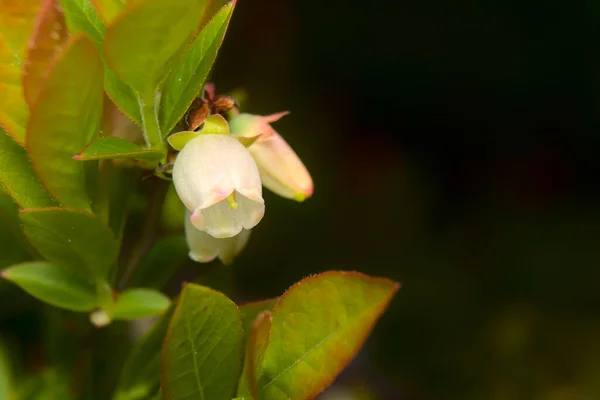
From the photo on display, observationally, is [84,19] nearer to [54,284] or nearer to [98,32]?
[98,32]

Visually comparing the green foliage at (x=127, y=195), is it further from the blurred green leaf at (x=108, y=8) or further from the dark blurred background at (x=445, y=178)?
the dark blurred background at (x=445, y=178)

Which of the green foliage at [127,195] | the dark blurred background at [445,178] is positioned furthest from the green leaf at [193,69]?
the dark blurred background at [445,178]

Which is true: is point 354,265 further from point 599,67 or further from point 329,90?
point 599,67

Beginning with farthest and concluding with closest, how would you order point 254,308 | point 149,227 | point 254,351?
point 149,227, point 254,308, point 254,351

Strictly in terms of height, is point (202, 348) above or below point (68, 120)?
below

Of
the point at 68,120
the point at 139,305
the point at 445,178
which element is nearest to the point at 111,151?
the point at 68,120

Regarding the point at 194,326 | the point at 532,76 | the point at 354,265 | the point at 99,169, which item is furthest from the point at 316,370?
the point at 532,76

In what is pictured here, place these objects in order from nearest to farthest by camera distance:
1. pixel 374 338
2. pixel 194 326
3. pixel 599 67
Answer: pixel 194 326 < pixel 599 67 < pixel 374 338
